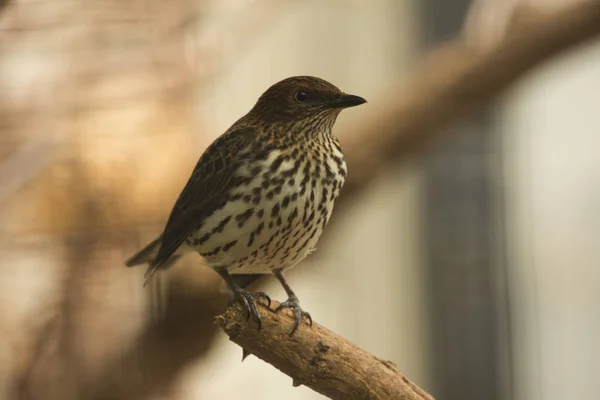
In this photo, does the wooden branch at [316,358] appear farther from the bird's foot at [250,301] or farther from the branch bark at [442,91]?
the branch bark at [442,91]

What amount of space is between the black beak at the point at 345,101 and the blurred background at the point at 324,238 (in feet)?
1.89

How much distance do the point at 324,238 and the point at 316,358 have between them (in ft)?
4.22

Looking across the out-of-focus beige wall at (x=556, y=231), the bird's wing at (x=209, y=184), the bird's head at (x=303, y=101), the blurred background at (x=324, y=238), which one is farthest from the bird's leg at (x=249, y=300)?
the out-of-focus beige wall at (x=556, y=231)

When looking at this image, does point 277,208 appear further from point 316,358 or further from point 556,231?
point 556,231

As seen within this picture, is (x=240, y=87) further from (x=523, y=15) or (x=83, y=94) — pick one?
(x=523, y=15)

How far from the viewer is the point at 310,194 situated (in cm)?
142

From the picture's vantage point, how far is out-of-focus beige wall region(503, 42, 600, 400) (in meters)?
3.30

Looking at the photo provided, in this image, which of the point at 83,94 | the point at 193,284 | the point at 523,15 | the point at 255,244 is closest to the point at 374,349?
the point at 193,284

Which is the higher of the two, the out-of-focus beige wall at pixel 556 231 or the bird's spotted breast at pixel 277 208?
the bird's spotted breast at pixel 277 208

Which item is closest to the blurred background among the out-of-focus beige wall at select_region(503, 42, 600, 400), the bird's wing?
the out-of-focus beige wall at select_region(503, 42, 600, 400)

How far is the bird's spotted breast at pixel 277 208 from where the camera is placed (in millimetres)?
1406

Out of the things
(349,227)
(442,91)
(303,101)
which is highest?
(303,101)

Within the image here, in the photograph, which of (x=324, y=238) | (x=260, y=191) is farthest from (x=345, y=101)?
(x=324, y=238)

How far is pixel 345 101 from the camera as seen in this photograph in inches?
48.6
